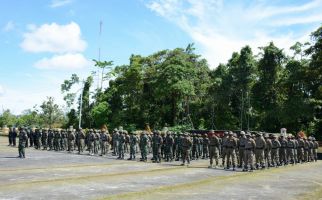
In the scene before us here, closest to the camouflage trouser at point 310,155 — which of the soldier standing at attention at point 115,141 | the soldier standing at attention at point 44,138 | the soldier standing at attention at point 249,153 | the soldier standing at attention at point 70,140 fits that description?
the soldier standing at attention at point 249,153

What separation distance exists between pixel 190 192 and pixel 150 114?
4227 centimetres

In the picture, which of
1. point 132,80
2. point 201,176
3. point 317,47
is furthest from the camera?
point 132,80

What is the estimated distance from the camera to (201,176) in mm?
17938

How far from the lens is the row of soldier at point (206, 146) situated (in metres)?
21.7

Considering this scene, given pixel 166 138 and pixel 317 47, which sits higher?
pixel 317 47

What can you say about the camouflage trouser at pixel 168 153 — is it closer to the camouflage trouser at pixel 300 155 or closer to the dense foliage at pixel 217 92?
the camouflage trouser at pixel 300 155

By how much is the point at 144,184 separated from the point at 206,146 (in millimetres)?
14196

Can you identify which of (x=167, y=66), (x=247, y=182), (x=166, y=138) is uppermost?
(x=167, y=66)

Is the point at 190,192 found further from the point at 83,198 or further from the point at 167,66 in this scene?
the point at 167,66

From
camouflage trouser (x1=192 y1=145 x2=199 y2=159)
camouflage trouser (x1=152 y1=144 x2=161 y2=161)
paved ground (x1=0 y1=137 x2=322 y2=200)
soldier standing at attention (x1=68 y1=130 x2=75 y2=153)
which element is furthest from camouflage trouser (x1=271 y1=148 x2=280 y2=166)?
soldier standing at attention (x1=68 y1=130 x2=75 y2=153)

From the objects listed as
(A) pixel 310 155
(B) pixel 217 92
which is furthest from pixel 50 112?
(A) pixel 310 155

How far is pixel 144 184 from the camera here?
49.1ft

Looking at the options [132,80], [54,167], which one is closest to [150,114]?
[132,80]

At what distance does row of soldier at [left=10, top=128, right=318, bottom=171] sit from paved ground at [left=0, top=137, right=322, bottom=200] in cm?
187
